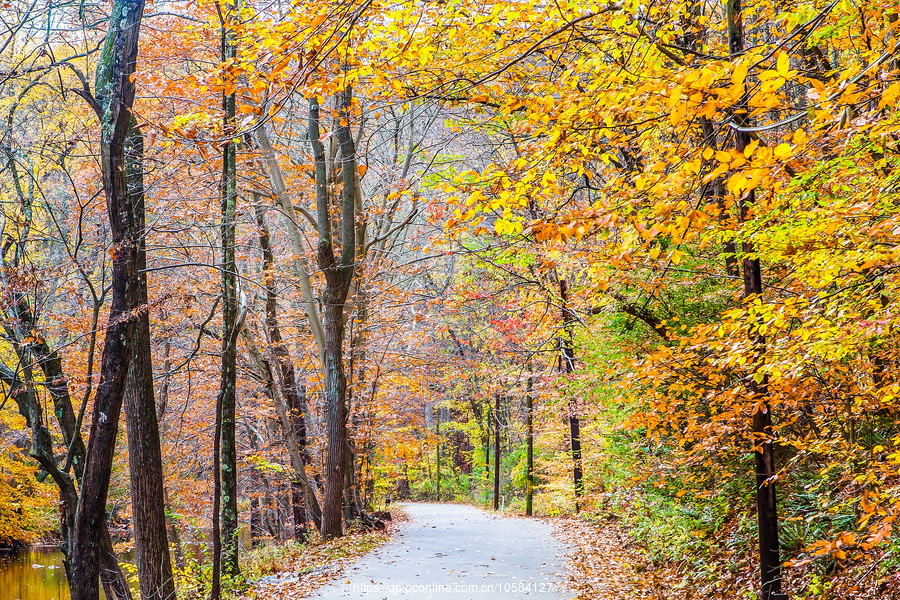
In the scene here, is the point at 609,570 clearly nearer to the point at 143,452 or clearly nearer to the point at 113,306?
the point at 143,452

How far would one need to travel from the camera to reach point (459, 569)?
30.9 feet

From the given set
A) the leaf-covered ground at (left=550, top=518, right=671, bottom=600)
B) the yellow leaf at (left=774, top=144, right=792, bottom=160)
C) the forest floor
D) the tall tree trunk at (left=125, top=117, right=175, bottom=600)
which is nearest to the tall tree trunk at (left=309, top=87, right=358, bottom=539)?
the forest floor

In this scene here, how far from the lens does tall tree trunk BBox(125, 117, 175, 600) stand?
7199mm

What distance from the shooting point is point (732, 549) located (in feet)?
25.4

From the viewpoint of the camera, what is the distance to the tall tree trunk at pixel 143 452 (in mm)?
7199

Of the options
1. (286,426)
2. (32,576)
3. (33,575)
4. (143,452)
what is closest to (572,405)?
(286,426)

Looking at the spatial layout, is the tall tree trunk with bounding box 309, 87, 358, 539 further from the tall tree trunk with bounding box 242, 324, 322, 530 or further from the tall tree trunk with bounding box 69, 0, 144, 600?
the tall tree trunk with bounding box 69, 0, 144, 600

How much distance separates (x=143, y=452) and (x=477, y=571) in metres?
4.98

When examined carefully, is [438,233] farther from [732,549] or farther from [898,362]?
[898,362]

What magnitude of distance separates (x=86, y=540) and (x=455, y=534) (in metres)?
8.96

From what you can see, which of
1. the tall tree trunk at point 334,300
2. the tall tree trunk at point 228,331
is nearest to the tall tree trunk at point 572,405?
the tall tree trunk at point 334,300

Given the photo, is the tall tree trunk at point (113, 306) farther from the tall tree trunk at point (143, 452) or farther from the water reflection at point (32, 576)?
the water reflection at point (32, 576)

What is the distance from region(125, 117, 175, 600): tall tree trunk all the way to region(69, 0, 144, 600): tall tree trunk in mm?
507

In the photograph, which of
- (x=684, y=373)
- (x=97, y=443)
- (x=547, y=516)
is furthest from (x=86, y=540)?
(x=547, y=516)
